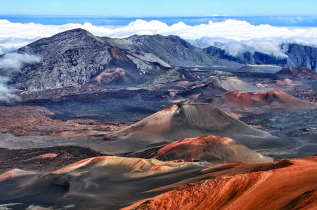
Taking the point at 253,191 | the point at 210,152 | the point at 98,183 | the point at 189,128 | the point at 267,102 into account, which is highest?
the point at 253,191

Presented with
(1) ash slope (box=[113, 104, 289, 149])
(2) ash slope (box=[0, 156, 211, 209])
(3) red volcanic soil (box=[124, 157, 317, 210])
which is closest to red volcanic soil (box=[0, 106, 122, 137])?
(1) ash slope (box=[113, 104, 289, 149])

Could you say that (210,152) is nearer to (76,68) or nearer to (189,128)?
(189,128)

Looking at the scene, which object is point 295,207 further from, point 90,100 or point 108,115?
point 90,100

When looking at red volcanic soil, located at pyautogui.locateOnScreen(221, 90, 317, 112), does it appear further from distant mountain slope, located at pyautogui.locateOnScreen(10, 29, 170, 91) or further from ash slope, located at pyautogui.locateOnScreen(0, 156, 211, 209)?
ash slope, located at pyautogui.locateOnScreen(0, 156, 211, 209)

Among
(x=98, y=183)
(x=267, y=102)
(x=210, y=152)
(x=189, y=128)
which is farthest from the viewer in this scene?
(x=267, y=102)

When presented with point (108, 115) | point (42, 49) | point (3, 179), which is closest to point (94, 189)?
point (3, 179)

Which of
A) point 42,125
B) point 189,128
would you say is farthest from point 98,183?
point 42,125

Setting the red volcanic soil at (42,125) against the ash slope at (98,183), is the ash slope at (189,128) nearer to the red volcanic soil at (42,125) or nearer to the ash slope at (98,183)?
the red volcanic soil at (42,125)

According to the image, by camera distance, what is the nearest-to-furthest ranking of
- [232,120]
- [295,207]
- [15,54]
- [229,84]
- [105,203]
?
[295,207], [105,203], [232,120], [229,84], [15,54]
